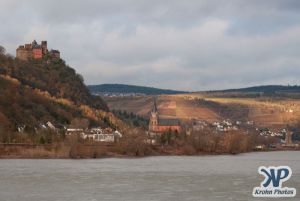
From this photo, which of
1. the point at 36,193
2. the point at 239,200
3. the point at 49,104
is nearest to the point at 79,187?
the point at 36,193

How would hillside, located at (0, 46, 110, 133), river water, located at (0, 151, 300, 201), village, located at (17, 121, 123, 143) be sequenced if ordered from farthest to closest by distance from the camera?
1. hillside, located at (0, 46, 110, 133)
2. village, located at (17, 121, 123, 143)
3. river water, located at (0, 151, 300, 201)

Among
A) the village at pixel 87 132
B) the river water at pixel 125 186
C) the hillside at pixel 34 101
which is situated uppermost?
the hillside at pixel 34 101

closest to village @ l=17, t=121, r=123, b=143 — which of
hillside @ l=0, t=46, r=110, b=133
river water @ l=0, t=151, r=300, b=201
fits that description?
hillside @ l=0, t=46, r=110, b=133

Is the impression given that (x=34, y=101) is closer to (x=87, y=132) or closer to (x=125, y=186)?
(x=87, y=132)

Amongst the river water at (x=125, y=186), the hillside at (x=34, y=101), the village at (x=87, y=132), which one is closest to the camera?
the river water at (x=125, y=186)

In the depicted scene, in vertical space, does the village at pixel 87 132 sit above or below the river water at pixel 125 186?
above

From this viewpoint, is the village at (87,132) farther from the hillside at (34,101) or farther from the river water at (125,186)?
the river water at (125,186)

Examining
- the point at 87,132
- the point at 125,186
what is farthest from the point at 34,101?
the point at 125,186

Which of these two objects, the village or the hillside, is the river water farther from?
the village

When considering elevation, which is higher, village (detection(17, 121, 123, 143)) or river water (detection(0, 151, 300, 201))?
village (detection(17, 121, 123, 143))

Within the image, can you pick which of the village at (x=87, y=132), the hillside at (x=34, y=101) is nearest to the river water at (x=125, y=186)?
the hillside at (x=34, y=101)

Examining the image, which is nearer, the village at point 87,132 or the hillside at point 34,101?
the village at point 87,132

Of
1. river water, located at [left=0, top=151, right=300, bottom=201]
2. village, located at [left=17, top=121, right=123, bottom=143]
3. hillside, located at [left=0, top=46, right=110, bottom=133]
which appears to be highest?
hillside, located at [left=0, top=46, right=110, bottom=133]

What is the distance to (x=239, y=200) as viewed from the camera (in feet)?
131
